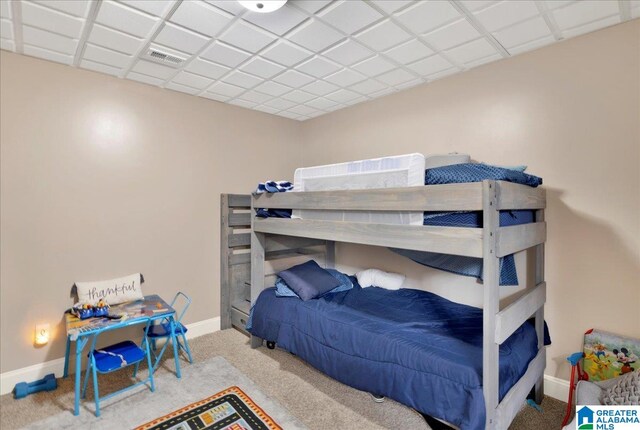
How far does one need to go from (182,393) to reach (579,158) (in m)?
3.09

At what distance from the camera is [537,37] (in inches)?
80.3

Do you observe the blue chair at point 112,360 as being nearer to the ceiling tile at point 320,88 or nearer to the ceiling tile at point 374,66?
the ceiling tile at point 320,88

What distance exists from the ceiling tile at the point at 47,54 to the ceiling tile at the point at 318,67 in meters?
1.68

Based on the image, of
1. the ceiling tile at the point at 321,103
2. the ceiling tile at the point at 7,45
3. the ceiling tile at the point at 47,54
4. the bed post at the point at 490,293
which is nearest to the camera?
the bed post at the point at 490,293

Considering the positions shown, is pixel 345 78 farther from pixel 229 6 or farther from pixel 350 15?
pixel 229 6

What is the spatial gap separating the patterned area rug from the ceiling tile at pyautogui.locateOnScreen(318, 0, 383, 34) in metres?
2.40

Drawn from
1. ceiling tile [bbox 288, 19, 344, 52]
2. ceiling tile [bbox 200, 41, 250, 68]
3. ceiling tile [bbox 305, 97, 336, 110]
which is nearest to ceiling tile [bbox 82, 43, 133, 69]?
ceiling tile [bbox 200, 41, 250, 68]

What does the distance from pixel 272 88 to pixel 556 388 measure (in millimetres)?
3191

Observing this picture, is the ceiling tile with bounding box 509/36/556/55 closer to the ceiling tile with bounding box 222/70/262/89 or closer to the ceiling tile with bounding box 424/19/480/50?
the ceiling tile with bounding box 424/19/480/50

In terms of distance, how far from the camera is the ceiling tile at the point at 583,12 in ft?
5.59

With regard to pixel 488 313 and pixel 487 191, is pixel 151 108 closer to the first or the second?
pixel 487 191

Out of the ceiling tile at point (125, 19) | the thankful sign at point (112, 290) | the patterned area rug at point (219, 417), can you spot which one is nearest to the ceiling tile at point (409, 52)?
→ the ceiling tile at point (125, 19)

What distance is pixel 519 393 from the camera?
175cm

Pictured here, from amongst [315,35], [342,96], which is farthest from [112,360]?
[342,96]
